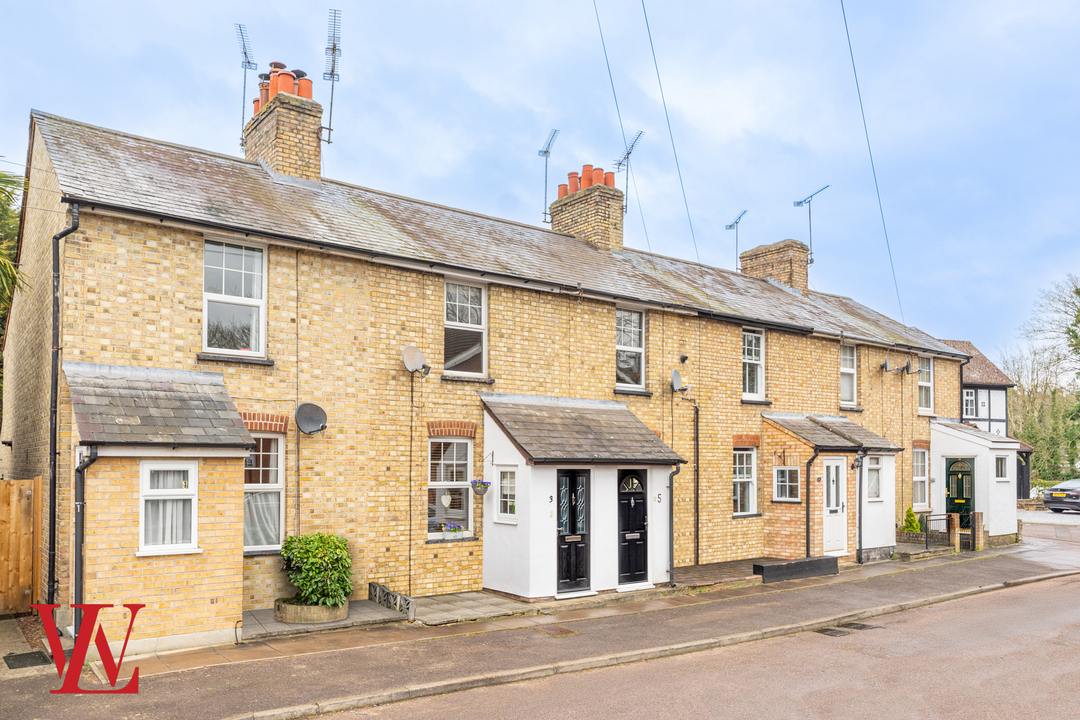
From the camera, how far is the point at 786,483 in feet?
58.3

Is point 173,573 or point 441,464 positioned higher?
point 441,464

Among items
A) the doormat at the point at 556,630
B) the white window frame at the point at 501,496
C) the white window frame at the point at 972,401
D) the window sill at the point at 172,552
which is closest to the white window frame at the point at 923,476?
the white window frame at the point at 501,496

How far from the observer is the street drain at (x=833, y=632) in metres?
11.3

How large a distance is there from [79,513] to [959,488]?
22460mm

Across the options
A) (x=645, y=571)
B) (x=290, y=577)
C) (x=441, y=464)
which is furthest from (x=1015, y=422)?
(x=290, y=577)

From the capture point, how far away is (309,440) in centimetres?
1159

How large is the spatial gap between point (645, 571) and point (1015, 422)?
133 ft

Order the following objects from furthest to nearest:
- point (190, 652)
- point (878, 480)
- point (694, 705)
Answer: point (878, 480) < point (190, 652) < point (694, 705)

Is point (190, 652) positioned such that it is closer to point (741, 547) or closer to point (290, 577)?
point (290, 577)

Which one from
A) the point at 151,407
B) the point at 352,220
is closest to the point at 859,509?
the point at 352,220

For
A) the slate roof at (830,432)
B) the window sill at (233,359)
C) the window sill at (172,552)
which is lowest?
the window sill at (172,552)

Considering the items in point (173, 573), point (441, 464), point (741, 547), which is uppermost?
point (441, 464)

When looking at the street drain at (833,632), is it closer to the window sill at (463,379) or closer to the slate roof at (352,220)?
the window sill at (463,379)

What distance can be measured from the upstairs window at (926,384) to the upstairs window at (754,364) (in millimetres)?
7871
